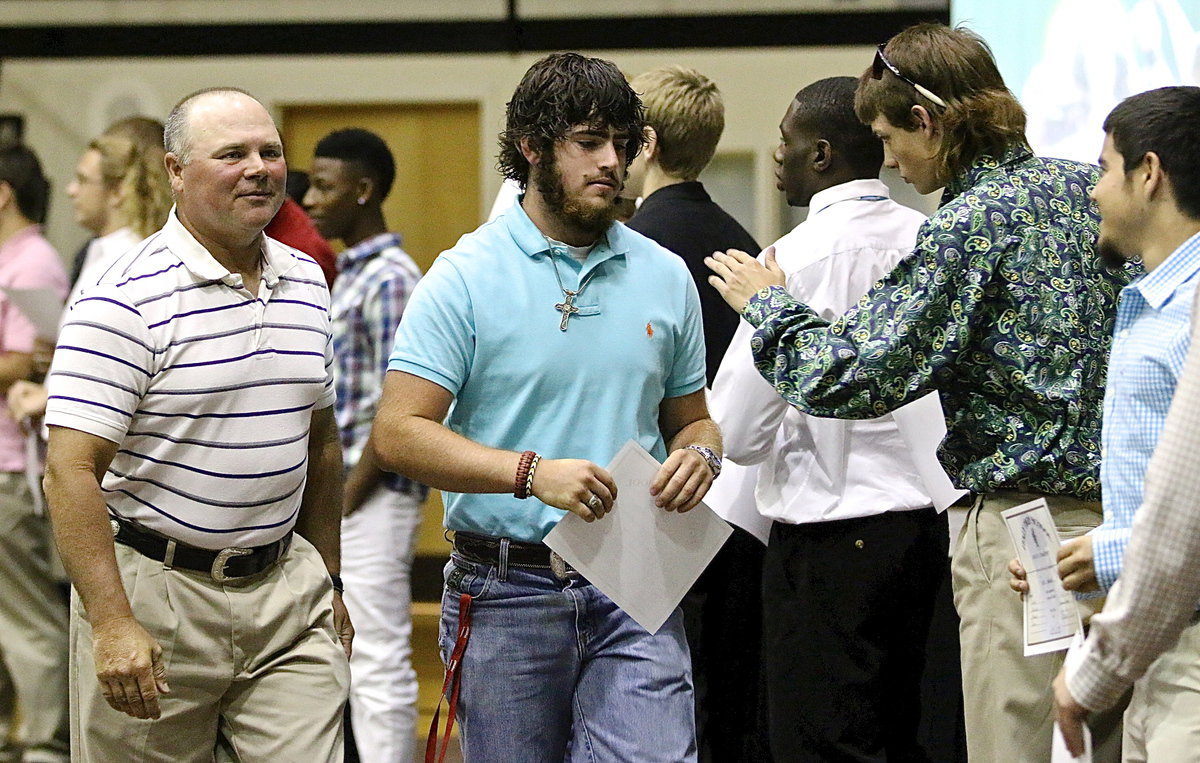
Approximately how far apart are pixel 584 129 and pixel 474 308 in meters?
0.36

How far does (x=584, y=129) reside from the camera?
2.46 m

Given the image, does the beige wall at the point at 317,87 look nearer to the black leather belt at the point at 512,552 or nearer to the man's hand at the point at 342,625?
the man's hand at the point at 342,625

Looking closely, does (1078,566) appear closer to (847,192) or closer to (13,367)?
(847,192)

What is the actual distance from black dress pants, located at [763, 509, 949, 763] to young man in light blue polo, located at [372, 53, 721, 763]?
57cm

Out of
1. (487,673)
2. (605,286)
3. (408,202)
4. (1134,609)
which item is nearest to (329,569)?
(487,673)

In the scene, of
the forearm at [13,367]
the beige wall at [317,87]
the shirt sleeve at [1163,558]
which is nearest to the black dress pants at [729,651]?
the shirt sleeve at [1163,558]

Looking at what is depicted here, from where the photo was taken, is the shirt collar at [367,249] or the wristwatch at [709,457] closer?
the wristwatch at [709,457]

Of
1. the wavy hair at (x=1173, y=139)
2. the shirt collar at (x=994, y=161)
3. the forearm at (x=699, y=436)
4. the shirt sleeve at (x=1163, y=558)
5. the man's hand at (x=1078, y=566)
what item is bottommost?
the man's hand at (x=1078, y=566)

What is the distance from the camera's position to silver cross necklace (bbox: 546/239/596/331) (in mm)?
2447

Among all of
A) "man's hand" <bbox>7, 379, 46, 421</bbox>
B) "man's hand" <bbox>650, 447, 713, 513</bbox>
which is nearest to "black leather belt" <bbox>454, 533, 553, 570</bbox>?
"man's hand" <bbox>650, 447, 713, 513</bbox>

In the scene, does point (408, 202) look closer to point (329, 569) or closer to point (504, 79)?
point (504, 79)

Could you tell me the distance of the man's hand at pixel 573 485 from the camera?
227 centimetres

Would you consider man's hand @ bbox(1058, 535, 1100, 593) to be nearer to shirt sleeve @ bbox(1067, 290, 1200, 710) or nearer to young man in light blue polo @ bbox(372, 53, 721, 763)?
shirt sleeve @ bbox(1067, 290, 1200, 710)

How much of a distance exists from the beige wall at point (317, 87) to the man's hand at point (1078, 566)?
17.3ft
